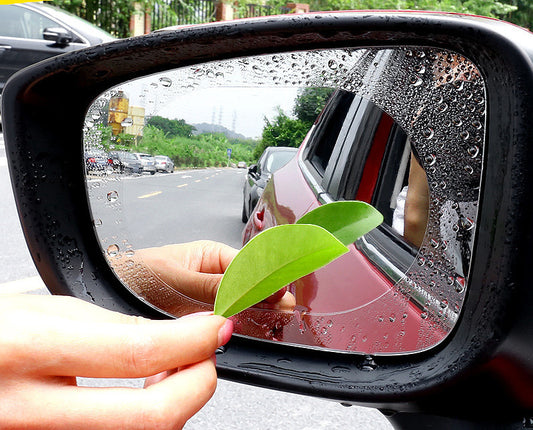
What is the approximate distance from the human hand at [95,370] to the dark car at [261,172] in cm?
26

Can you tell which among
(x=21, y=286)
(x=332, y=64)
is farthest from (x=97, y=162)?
(x=21, y=286)

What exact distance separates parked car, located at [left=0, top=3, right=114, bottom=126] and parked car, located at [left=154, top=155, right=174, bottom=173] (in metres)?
8.46

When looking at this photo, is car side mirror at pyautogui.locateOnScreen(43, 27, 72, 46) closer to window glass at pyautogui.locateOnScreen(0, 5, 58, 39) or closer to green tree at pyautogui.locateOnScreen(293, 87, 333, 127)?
window glass at pyautogui.locateOnScreen(0, 5, 58, 39)

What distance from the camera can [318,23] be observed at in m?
0.68

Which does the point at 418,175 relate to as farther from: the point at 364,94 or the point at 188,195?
the point at 188,195

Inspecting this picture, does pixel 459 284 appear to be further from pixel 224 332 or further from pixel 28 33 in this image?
pixel 28 33

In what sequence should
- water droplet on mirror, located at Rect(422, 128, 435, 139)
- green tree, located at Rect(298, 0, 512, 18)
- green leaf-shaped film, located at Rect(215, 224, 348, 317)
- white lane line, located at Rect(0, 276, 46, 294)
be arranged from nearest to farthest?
green leaf-shaped film, located at Rect(215, 224, 348, 317) < water droplet on mirror, located at Rect(422, 128, 435, 139) < white lane line, located at Rect(0, 276, 46, 294) < green tree, located at Rect(298, 0, 512, 18)

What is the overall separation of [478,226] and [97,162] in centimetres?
63

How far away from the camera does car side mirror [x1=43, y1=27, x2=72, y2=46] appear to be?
836 cm

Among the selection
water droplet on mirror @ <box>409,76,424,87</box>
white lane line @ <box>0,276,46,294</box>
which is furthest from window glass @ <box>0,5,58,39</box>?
water droplet on mirror @ <box>409,76,424,87</box>

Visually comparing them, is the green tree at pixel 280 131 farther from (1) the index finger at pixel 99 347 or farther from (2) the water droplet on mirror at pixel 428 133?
(1) the index finger at pixel 99 347

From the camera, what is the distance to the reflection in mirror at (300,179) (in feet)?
2.38

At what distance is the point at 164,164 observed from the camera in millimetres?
851

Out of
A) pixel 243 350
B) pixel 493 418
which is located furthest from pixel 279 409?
pixel 493 418
